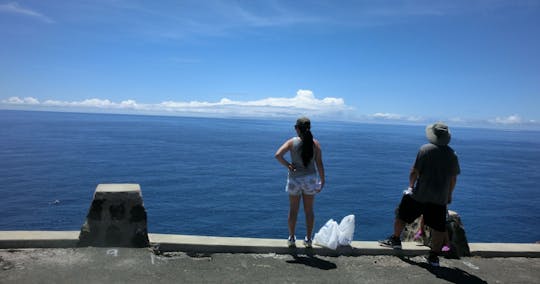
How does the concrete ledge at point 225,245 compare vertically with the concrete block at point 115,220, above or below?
below

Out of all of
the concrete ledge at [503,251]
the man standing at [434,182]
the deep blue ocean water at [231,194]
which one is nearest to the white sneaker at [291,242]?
the man standing at [434,182]

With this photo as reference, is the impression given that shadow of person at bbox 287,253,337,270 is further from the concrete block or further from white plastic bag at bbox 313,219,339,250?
the concrete block

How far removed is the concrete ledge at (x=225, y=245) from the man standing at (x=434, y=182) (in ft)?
1.69

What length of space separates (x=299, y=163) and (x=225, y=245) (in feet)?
5.26

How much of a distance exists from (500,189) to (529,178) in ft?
47.8

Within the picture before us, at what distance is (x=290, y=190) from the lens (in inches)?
236

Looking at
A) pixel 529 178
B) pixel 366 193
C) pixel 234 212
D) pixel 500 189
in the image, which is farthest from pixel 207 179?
pixel 529 178

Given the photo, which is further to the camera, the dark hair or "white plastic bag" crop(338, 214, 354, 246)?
"white plastic bag" crop(338, 214, 354, 246)

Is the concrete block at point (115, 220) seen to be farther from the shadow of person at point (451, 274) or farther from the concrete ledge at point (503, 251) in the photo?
the concrete ledge at point (503, 251)

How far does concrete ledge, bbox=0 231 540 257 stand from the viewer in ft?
18.0

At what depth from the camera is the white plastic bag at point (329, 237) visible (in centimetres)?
594

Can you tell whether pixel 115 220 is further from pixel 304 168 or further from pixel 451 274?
pixel 451 274

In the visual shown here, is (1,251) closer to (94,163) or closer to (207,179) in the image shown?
(207,179)

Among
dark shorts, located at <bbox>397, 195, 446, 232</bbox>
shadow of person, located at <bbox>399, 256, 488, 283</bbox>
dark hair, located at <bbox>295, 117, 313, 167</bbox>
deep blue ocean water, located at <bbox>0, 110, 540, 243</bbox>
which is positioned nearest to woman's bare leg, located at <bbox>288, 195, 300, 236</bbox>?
dark hair, located at <bbox>295, 117, 313, 167</bbox>
